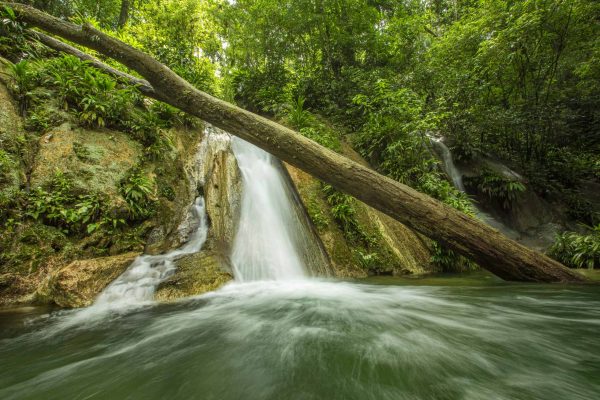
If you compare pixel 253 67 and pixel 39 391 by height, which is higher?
pixel 253 67

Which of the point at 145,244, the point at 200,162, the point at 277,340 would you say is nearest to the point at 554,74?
the point at 200,162

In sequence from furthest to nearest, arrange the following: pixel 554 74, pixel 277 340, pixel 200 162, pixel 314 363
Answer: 1. pixel 554 74
2. pixel 200 162
3. pixel 277 340
4. pixel 314 363

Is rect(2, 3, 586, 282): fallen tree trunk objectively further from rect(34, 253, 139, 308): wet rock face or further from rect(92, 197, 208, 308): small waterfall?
rect(34, 253, 139, 308): wet rock face

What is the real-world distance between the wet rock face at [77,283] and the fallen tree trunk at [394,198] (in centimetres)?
250

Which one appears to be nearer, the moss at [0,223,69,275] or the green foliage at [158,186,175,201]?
the moss at [0,223,69,275]

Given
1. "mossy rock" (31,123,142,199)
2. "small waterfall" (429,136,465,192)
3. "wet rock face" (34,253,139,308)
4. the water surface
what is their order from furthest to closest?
1. "small waterfall" (429,136,465,192)
2. "mossy rock" (31,123,142,199)
3. "wet rock face" (34,253,139,308)
4. the water surface

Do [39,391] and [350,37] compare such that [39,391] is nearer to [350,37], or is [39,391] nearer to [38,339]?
[38,339]

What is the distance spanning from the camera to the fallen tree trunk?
3.21 m

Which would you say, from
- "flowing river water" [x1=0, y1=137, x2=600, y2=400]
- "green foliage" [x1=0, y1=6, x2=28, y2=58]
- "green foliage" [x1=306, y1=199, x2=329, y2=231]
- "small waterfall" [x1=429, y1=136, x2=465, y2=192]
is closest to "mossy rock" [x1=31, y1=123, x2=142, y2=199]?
"flowing river water" [x1=0, y1=137, x2=600, y2=400]

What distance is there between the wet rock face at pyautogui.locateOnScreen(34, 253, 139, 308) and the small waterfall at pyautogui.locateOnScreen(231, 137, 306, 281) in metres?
1.66

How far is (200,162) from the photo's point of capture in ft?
18.1

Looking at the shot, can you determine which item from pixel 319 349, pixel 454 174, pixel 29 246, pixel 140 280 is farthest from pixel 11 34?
pixel 454 174

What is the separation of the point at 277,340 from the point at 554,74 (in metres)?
12.6

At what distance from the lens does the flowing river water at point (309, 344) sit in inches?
53.0
